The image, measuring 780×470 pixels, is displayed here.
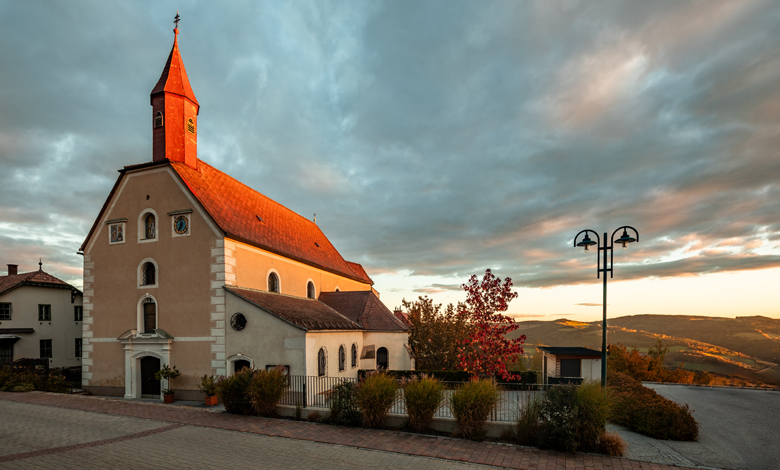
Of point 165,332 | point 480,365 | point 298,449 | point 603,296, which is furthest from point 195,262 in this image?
point 603,296

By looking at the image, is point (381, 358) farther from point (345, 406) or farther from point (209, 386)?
point (345, 406)

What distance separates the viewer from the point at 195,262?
1972 cm

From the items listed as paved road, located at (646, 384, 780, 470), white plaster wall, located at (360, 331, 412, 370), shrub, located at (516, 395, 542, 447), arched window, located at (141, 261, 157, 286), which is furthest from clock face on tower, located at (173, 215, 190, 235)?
paved road, located at (646, 384, 780, 470)

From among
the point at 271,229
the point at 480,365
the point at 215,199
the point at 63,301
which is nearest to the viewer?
the point at 480,365

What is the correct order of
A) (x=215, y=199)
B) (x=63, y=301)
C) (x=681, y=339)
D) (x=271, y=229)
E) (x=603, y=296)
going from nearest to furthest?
(x=603, y=296)
(x=215, y=199)
(x=271, y=229)
(x=63, y=301)
(x=681, y=339)

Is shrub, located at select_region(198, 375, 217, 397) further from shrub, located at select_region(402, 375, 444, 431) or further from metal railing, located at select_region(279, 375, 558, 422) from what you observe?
shrub, located at select_region(402, 375, 444, 431)

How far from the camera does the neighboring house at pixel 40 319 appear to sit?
28.7 metres

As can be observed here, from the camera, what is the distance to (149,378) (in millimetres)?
20219

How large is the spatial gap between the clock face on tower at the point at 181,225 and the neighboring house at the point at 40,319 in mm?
18590

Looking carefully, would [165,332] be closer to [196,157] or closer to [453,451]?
[196,157]

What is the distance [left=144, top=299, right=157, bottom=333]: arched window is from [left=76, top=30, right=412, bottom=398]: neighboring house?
52 mm

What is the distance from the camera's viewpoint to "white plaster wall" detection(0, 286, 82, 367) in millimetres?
29125

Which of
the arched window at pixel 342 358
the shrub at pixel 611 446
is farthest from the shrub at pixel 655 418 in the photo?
the arched window at pixel 342 358

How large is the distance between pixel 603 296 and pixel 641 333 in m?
72.6
